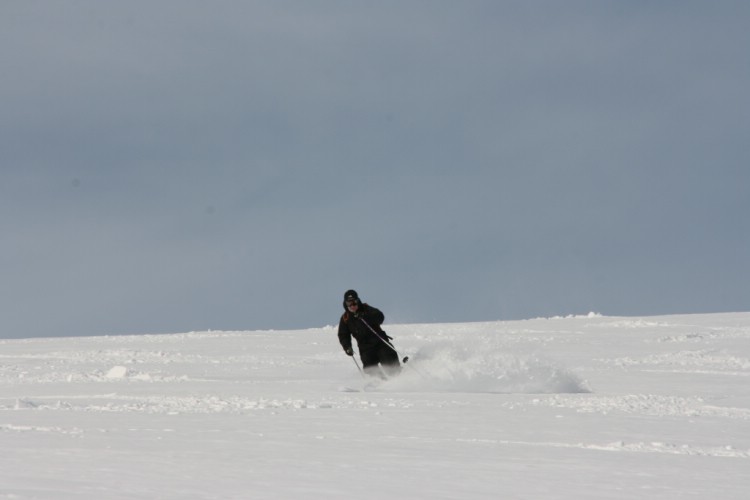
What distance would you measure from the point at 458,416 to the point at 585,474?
3.67m

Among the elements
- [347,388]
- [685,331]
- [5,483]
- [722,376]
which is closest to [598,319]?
[685,331]

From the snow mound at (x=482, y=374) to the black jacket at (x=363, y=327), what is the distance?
67 cm

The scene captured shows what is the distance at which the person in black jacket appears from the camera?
15430 mm

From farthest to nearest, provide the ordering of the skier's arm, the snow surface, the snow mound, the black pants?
the black pants, the skier's arm, the snow mound, the snow surface

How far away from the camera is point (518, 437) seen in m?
8.36

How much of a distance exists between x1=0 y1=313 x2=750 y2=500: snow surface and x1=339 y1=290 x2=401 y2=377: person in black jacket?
40cm

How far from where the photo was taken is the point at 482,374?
14688mm

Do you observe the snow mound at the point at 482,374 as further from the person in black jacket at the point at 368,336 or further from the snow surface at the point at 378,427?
the person in black jacket at the point at 368,336

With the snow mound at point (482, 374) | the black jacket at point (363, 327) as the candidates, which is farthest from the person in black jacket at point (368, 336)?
the snow mound at point (482, 374)

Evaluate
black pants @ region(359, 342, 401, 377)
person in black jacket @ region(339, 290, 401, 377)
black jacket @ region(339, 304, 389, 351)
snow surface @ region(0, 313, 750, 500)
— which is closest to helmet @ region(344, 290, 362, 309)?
person in black jacket @ region(339, 290, 401, 377)

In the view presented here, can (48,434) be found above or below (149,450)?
above

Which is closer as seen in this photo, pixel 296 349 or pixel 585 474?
pixel 585 474

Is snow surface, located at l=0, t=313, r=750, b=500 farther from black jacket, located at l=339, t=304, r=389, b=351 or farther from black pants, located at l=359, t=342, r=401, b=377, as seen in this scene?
black jacket, located at l=339, t=304, r=389, b=351

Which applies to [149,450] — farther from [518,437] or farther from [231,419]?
[518,437]
